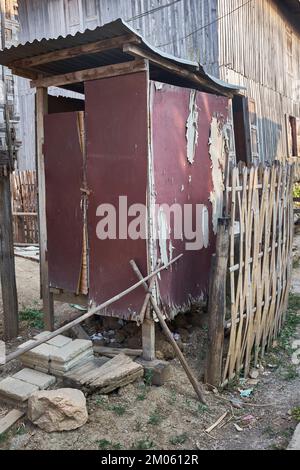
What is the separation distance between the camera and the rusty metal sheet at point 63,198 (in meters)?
4.70

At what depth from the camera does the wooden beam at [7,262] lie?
5.28 m

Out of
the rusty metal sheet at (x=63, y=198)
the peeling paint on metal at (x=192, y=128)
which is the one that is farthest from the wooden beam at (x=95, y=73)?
the peeling paint on metal at (x=192, y=128)

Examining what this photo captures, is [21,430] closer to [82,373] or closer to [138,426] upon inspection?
[82,373]

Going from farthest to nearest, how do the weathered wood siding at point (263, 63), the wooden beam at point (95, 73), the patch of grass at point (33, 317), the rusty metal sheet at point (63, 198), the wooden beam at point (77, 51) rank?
1. the weathered wood siding at point (263, 63)
2. the patch of grass at point (33, 317)
3. the rusty metal sheet at point (63, 198)
4. the wooden beam at point (95, 73)
5. the wooden beam at point (77, 51)

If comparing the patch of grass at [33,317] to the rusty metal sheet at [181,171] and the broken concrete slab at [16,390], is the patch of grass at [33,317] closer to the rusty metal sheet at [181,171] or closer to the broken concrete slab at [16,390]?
the broken concrete slab at [16,390]

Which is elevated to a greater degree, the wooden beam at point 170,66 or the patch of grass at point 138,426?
the wooden beam at point 170,66

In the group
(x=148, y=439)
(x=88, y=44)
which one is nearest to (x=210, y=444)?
(x=148, y=439)

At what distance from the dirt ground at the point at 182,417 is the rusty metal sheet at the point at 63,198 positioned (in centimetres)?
114

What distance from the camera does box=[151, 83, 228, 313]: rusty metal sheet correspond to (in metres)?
4.24

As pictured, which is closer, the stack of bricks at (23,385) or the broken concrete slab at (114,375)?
the stack of bricks at (23,385)

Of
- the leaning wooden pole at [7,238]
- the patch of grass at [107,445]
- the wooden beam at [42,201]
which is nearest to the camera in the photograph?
the patch of grass at [107,445]

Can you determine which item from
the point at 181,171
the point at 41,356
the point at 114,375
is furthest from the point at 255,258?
the point at 41,356

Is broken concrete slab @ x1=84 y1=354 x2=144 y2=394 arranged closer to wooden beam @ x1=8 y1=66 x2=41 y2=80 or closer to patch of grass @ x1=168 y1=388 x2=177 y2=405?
patch of grass @ x1=168 y1=388 x2=177 y2=405

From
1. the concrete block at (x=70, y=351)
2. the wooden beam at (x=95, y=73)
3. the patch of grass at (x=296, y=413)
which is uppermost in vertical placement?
the wooden beam at (x=95, y=73)
